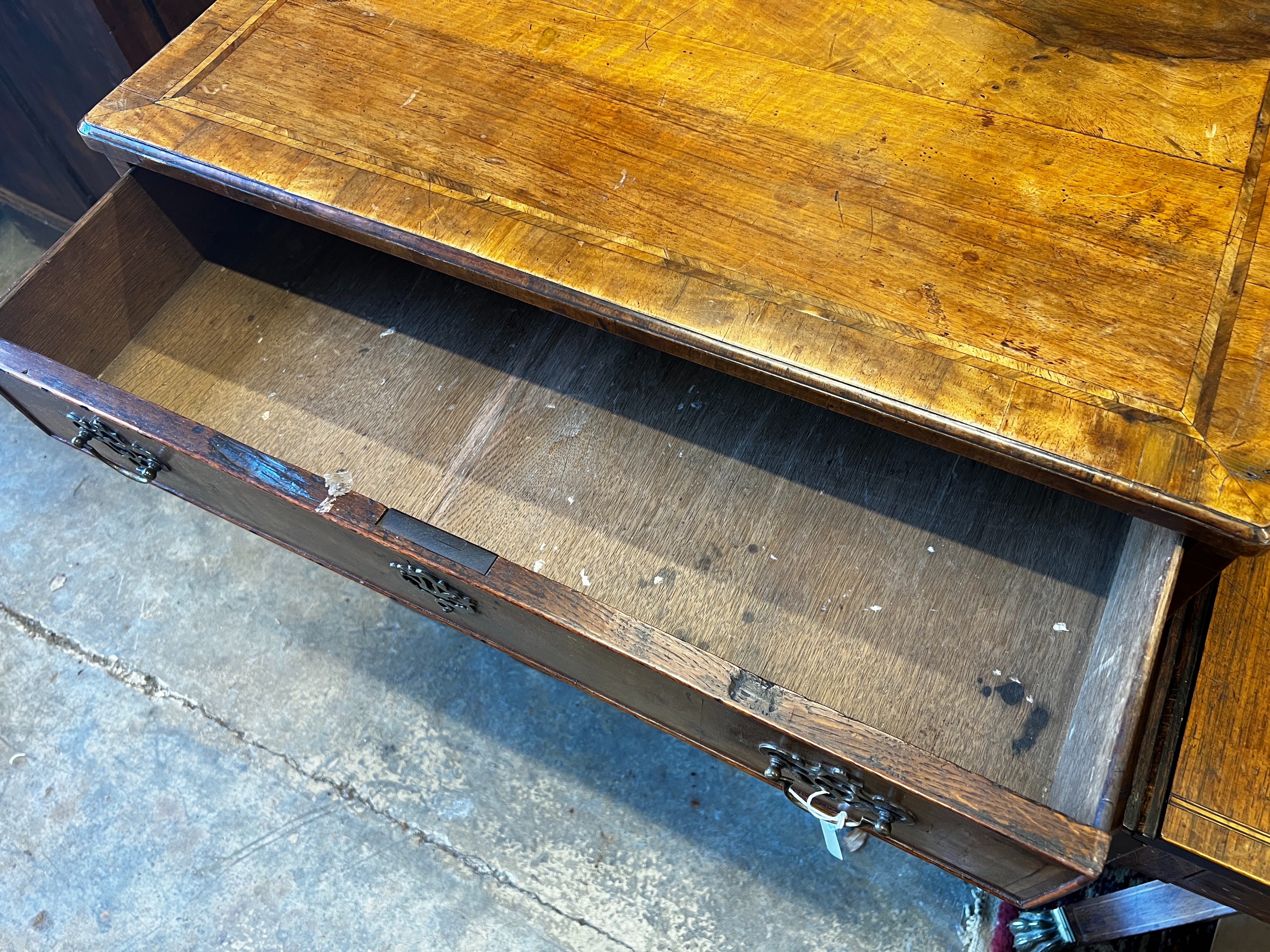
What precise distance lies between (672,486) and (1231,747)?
56 cm

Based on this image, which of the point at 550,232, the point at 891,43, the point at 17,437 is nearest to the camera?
the point at 550,232

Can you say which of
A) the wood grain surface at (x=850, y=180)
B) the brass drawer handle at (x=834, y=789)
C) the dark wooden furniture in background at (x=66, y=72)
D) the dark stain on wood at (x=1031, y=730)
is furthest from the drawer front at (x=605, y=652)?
the dark wooden furniture in background at (x=66, y=72)

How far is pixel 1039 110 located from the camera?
87 centimetres

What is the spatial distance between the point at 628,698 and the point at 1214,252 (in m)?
0.66

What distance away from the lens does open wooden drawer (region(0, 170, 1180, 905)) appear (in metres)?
0.75

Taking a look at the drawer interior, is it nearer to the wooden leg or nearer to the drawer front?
the drawer front

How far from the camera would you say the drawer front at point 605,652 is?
669mm

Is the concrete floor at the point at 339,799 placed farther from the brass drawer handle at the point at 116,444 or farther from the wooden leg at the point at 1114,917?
the brass drawer handle at the point at 116,444

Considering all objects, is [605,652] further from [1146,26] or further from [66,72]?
[66,72]

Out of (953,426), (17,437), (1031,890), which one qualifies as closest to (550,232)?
(953,426)

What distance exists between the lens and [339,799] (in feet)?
4.33

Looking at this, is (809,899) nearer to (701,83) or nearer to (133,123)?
(701,83)

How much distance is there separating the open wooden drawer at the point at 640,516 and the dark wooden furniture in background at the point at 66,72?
354 mm

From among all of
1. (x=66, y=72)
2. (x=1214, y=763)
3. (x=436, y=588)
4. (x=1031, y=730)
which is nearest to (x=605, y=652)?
(x=436, y=588)
